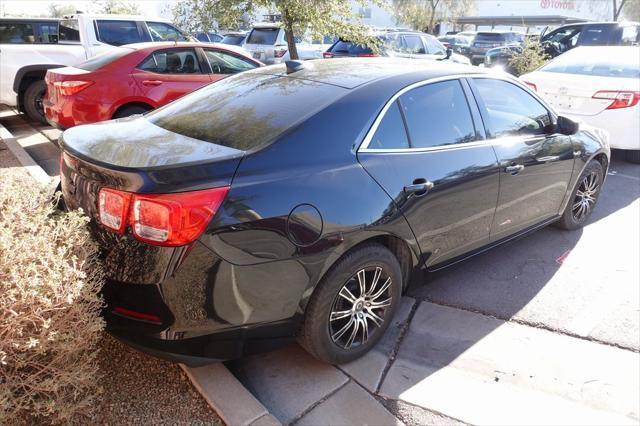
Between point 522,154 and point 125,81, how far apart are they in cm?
494

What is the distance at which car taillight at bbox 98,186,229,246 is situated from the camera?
2.15 meters

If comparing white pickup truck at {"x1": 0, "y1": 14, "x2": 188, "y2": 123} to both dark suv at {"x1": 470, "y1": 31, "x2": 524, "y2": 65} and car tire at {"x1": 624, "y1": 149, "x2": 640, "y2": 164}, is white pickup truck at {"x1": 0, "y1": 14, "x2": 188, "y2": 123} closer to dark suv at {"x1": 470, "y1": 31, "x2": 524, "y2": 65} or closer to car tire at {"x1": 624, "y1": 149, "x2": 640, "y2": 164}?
car tire at {"x1": 624, "y1": 149, "x2": 640, "y2": 164}

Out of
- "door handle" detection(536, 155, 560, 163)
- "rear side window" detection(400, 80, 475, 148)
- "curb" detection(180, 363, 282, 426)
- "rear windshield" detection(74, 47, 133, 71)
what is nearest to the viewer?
"curb" detection(180, 363, 282, 426)

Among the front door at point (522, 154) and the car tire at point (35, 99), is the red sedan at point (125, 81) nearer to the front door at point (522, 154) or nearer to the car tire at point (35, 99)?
the car tire at point (35, 99)

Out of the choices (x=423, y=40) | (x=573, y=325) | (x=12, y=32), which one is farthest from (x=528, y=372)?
(x=423, y=40)

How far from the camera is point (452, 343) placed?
126 inches

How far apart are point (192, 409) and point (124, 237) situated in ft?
2.98

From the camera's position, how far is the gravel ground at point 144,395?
7.71 ft

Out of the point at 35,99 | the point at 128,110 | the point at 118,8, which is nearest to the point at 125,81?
the point at 128,110

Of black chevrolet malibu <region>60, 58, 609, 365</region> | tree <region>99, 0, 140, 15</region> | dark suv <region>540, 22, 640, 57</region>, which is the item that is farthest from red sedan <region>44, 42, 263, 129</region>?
tree <region>99, 0, 140, 15</region>

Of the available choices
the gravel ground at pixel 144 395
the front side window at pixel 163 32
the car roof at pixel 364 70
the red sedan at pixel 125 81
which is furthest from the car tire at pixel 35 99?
the gravel ground at pixel 144 395

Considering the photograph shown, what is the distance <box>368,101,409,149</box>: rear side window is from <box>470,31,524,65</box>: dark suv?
70.2 feet

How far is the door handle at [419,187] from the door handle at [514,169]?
89 cm

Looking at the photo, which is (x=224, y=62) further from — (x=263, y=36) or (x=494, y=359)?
(x=263, y=36)
